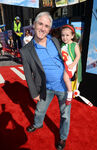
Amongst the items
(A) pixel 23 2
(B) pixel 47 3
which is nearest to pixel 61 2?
(B) pixel 47 3

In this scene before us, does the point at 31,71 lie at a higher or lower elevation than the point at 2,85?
higher

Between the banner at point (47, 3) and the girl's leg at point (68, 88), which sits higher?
the banner at point (47, 3)

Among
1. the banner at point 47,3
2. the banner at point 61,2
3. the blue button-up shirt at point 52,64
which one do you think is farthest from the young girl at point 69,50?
the banner at point 47,3

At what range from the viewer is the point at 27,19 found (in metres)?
20.9

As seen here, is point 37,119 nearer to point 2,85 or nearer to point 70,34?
point 70,34

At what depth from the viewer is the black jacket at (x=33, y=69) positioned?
176 cm

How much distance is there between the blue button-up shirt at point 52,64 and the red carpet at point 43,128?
3.78ft

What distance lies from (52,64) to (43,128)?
1.57 metres

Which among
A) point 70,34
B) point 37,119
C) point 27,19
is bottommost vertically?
point 37,119

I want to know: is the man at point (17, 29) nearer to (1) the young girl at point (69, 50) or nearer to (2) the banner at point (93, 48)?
(2) the banner at point (93, 48)

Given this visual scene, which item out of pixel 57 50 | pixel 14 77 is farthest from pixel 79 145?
pixel 14 77

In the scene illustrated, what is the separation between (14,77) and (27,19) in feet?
57.9

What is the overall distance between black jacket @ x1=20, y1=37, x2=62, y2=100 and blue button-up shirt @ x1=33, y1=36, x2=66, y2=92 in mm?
61

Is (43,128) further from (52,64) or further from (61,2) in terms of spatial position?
(61,2)
